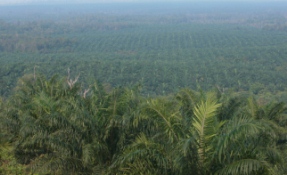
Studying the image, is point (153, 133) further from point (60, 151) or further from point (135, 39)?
point (135, 39)

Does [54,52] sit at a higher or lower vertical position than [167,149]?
lower

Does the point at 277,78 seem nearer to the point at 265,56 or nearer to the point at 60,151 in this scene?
the point at 265,56

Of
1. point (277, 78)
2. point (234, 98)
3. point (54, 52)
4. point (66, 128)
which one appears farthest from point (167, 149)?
point (54, 52)

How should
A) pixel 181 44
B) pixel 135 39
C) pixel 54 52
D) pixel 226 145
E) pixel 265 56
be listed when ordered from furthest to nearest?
pixel 135 39
pixel 181 44
pixel 54 52
pixel 265 56
pixel 226 145

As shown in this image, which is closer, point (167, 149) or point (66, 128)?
point (167, 149)

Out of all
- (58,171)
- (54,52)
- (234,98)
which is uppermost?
(234,98)

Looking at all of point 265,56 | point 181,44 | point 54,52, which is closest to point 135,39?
point 181,44

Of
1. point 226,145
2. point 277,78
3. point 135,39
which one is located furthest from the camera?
point 135,39
